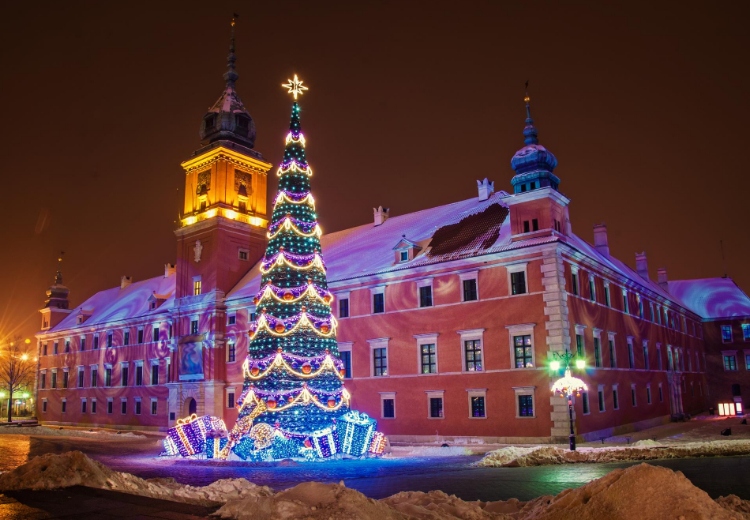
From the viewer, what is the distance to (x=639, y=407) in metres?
36.1

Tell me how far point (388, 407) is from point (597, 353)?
11.0 metres

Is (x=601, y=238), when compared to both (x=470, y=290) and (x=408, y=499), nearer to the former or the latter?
(x=470, y=290)

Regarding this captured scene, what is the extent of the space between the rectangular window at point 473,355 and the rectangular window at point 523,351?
1847 mm

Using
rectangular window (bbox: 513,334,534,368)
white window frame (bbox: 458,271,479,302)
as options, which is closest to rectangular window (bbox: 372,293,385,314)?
white window frame (bbox: 458,271,479,302)

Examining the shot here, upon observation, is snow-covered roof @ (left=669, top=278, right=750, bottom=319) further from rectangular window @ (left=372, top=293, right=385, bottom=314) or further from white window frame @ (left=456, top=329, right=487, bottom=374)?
rectangular window @ (left=372, top=293, right=385, bottom=314)

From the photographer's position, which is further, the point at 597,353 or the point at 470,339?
the point at 597,353

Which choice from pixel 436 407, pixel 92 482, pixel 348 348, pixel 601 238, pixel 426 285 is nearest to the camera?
pixel 92 482

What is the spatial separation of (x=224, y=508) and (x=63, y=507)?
9.33 ft

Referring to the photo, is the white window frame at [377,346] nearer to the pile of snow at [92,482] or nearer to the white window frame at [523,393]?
the white window frame at [523,393]

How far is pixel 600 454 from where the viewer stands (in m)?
19.8

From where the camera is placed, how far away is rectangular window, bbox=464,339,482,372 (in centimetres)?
2983

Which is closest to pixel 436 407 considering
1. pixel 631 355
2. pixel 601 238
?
pixel 631 355

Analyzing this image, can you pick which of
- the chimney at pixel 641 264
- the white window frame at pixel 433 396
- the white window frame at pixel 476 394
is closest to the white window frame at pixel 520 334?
the white window frame at pixel 476 394

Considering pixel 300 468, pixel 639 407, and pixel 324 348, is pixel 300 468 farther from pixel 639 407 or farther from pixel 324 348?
pixel 639 407
